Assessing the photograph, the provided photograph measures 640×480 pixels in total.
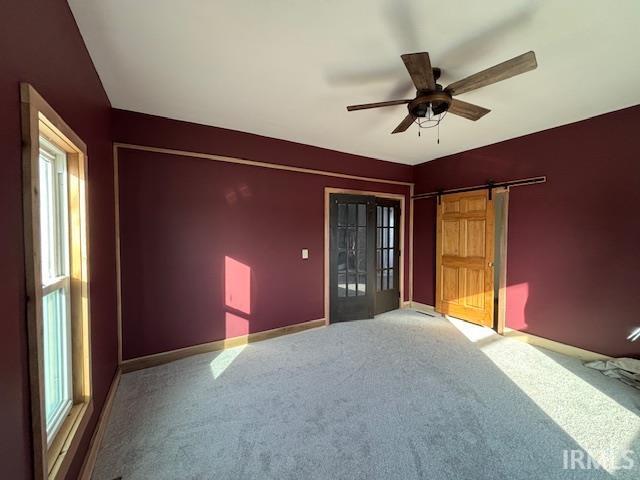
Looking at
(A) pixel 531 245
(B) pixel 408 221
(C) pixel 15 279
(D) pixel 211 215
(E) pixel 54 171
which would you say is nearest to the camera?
(C) pixel 15 279

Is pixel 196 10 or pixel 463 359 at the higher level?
pixel 196 10

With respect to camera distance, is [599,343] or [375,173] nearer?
[599,343]

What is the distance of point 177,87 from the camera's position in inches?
88.8

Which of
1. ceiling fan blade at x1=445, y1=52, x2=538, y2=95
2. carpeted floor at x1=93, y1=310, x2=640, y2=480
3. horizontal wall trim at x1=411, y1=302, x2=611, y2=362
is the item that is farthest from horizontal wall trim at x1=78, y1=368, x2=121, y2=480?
horizontal wall trim at x1=411, y1=302, x2=611, y2=362

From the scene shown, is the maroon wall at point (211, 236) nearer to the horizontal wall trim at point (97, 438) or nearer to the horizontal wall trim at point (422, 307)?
the horizontal wall trim at point (97, 438)

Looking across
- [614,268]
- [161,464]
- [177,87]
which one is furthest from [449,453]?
[177,87]

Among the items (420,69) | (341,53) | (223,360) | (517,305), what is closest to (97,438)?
(223,360)

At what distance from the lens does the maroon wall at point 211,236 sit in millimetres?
2672

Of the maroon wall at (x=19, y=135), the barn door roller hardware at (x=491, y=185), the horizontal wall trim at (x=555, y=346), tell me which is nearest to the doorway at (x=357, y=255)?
the barn door roller hardware at (x=491, y=185)

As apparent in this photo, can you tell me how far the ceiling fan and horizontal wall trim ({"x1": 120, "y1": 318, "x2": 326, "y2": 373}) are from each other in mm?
2742

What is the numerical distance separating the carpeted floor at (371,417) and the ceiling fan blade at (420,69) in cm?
235

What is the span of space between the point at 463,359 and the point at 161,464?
2.75 metres

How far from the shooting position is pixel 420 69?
1.68 meters

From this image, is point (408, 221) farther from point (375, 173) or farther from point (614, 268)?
point (614, 268)
